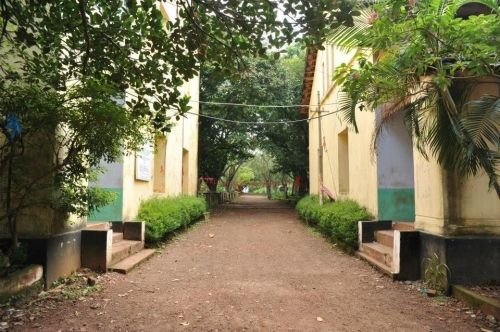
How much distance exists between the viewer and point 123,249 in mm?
7445

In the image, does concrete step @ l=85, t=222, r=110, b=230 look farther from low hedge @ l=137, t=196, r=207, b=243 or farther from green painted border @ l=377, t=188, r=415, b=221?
green painted border @ l=377, t=188, r=415, b=221

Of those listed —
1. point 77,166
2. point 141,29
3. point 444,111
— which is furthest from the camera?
point 77,166

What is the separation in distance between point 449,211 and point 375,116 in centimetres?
376

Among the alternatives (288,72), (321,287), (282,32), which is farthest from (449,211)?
(288,72)

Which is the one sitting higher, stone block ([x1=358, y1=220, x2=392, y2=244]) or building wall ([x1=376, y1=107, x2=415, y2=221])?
building wall ([x1=376, y1=107, x2=415, y2=221])

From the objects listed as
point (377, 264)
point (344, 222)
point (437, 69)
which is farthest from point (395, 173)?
point (437, 69)

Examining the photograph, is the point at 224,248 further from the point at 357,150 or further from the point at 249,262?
the point at 357,150

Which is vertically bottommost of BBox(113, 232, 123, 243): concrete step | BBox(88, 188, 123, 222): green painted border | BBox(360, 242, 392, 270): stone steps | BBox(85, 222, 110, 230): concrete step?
BBox(360, 242, 392, 270): stone steps

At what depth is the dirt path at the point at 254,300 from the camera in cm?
441

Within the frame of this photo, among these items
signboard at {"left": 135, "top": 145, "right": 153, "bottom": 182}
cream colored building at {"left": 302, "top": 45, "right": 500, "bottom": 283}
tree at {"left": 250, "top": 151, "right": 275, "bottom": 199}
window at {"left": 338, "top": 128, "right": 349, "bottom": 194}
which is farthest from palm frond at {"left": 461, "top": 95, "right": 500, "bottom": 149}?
tree at {"left": 250, "top": 151, "right": 275, "bottom": 199}

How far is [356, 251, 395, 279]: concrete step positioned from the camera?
6457 millimetres

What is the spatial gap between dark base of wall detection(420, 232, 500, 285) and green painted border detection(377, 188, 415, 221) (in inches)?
130

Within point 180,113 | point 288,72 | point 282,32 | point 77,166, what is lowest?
Result: point 77,166

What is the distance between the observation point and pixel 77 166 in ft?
17.7
